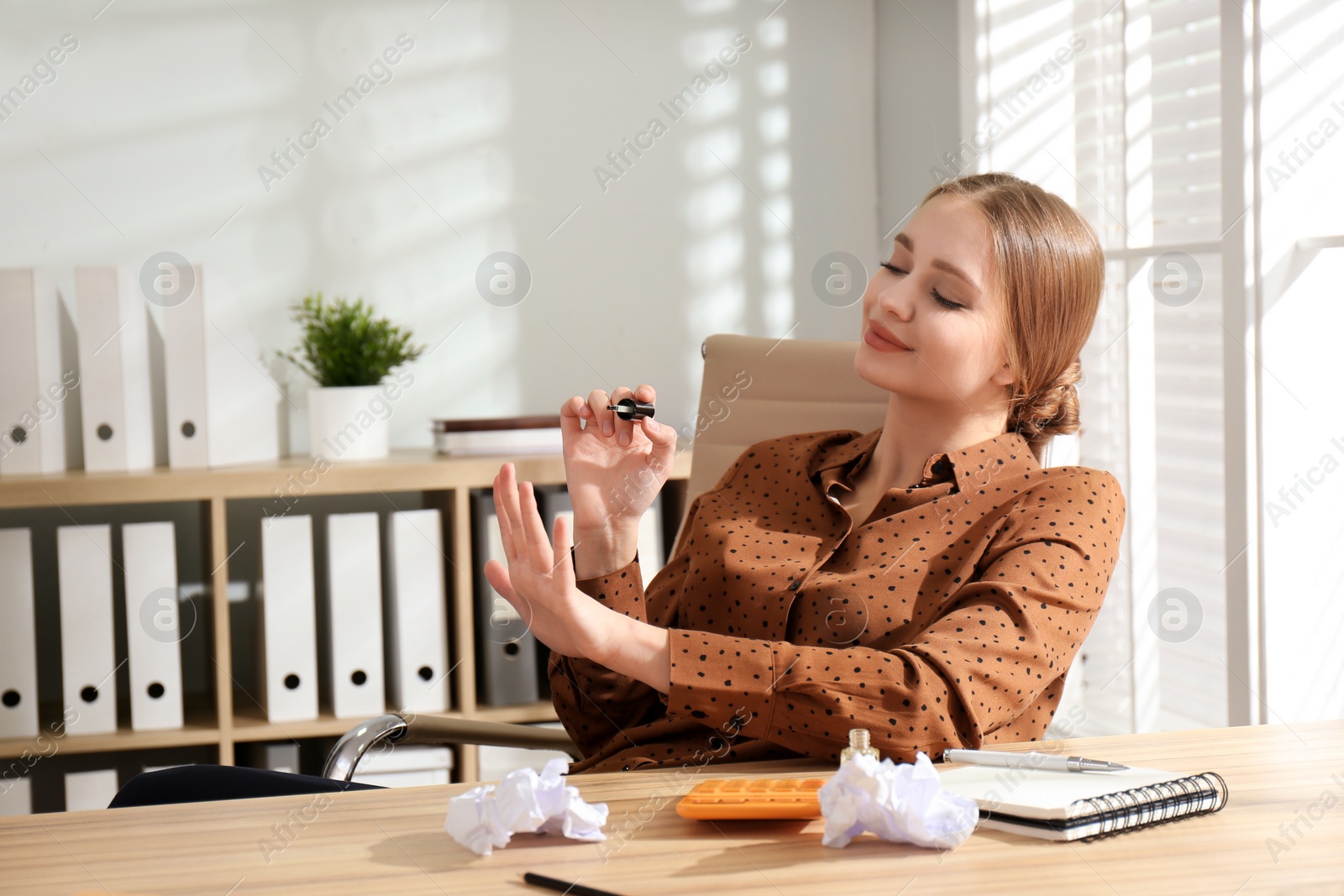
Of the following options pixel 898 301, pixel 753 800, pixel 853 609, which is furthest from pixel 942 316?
pixel 753 800

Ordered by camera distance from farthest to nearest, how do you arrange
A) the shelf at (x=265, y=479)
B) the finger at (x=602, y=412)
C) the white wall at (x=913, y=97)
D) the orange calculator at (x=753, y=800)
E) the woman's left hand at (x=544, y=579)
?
the white wall at (x=913, y=97) < the shelf at (x=265, y=479) < the finger at (x=602, y=412) < the woman's left hand at (x=544, y=579) < the orange calculator at (x=753, y=800)

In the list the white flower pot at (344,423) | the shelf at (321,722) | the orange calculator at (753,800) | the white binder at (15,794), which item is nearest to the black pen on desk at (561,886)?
the orange calculator at (753,800)

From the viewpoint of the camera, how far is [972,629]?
1.10m

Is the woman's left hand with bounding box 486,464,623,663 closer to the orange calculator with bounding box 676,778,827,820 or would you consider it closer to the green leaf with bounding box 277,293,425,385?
the orange calculator with bounding box 676,778,827,820

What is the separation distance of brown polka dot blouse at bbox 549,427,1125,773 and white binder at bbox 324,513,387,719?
2.88ft

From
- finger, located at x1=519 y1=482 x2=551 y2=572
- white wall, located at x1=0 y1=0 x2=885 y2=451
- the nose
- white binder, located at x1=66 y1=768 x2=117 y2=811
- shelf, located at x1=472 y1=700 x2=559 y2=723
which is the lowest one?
white binder, located at x1=66 y1=768 x2=117 y2=811

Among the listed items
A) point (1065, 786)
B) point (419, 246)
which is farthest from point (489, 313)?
point (1065, 786)

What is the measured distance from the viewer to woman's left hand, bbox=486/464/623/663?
1.00 meters

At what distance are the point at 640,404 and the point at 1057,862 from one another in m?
0.61

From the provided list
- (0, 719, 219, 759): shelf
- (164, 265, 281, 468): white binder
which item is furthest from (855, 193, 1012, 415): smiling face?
(0, 719, 219, 759): shelf

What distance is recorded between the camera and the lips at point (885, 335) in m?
1.36

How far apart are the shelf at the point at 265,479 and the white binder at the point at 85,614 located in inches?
3.1

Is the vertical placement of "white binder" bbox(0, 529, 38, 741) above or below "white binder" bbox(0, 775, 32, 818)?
above

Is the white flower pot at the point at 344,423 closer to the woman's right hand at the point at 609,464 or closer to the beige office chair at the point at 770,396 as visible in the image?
the beige office chair at the point at 770,396
